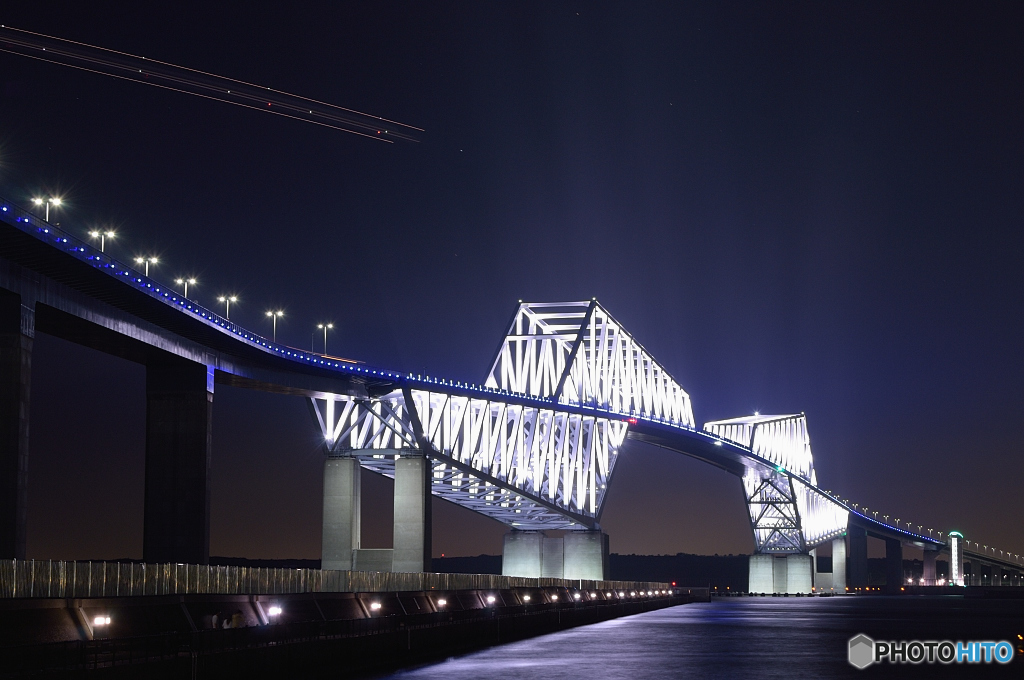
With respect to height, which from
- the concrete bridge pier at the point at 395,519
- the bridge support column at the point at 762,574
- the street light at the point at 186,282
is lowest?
the bridge support column at the point at 762,574

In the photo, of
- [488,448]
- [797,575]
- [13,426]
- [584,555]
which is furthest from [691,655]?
[797,575]

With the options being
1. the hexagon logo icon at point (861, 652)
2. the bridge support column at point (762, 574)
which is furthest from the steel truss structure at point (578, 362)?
the hexagon logo icon at point (861, 652)

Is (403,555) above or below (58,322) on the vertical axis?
below

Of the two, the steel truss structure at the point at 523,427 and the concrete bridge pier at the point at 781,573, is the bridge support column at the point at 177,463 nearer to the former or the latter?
the steel truss structure at the point at 523,427

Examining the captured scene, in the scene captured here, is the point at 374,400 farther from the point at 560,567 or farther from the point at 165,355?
the point at 560,567

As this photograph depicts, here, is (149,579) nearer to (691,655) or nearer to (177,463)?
(691,655)

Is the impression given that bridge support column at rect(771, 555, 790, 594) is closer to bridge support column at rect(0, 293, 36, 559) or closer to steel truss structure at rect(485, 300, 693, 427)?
steel truss structure at rect(485, 300, 693, 427)

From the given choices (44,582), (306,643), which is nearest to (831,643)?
(306,643)
